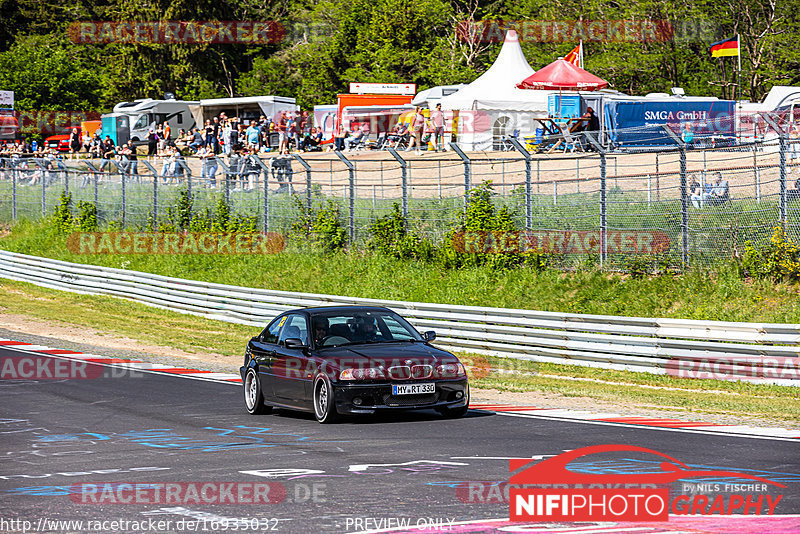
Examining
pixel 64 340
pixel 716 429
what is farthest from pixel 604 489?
pixel 64 340

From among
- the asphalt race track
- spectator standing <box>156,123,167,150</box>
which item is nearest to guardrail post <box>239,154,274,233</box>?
the asphalt race track

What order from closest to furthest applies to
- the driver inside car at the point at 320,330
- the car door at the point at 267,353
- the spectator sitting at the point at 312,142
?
the driver inside car at the point at 320,330 → the car door at the point at 267,353 → the spectator sitting at the point at 312,142

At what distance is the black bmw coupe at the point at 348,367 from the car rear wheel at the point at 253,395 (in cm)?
1

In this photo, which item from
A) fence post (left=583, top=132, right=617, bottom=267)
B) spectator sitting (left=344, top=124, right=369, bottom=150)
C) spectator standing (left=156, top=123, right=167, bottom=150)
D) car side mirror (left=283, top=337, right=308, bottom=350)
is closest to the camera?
car side mirror (left=283, top=337, right=308, bottom=350)

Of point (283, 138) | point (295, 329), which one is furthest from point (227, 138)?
point (295, 329)

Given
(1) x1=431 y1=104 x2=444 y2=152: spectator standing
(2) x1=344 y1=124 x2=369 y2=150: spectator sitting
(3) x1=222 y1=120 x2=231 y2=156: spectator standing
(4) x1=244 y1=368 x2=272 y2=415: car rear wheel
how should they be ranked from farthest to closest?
(2) x1=344 y1=124 x2=369 y2=150: spectator sitting
(3) x1=222 y1=120 x2=231 y2=156: spectator standing
(1) x1=431 y1=104 x2=444 y2=152: spectator standing
(4) x1=244 y1=368 x2=272 y2=415: car rear wheel

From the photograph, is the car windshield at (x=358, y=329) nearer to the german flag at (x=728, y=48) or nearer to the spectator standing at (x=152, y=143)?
the german flag at (x=728, y=48)

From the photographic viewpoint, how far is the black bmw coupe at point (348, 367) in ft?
40.2

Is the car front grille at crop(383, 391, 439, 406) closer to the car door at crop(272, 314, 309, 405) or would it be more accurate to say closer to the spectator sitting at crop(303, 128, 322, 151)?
the car door at crop(272, 314, 309, 405)

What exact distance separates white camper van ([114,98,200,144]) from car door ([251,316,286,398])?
43.6 m
